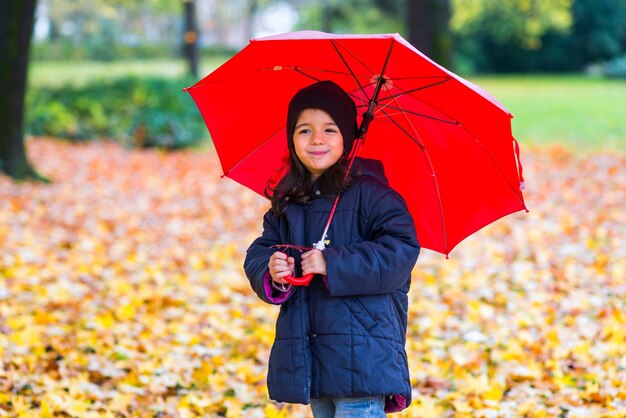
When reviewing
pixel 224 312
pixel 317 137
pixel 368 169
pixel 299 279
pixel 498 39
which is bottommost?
pixel 224 312

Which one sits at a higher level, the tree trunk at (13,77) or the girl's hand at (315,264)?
the tree trunk at (13,77)

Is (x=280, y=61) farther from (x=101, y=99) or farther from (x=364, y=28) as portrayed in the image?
(x=364, y=28)

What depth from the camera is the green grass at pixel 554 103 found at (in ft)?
53.9

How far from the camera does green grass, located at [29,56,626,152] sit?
1642cm

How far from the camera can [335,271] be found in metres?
2.36

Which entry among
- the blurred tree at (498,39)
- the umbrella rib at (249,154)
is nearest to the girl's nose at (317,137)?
the umbrella rib at (249,154)

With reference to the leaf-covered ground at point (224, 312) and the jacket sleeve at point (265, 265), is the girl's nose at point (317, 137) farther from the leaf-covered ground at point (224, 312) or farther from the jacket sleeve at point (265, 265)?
the leaf-covered ground at point (224, 312)

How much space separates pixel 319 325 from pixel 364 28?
121 feet

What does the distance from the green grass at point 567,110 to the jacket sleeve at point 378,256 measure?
42.1 ft

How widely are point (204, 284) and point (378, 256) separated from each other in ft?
13.3

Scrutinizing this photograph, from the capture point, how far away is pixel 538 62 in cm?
4325

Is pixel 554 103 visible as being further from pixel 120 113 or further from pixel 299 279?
pixel 299 279

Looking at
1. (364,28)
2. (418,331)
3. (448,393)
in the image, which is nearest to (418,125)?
(448,393)

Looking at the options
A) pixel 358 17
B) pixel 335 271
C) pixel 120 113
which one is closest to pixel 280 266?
pixel 335 271
